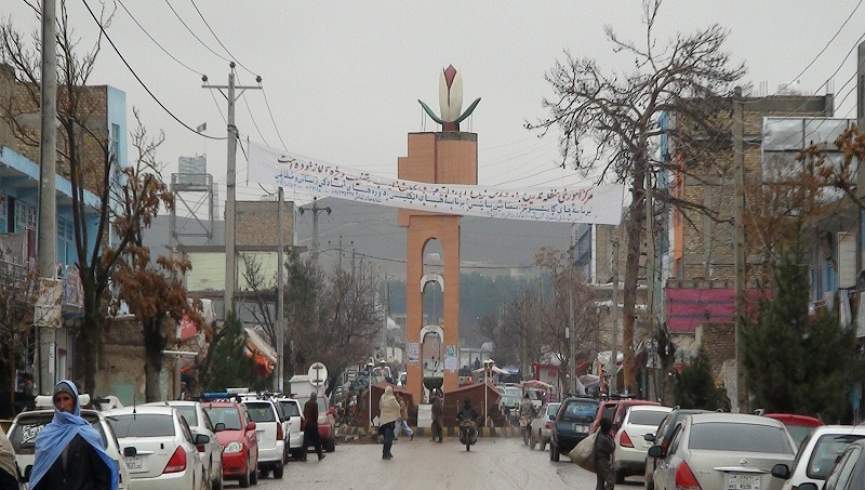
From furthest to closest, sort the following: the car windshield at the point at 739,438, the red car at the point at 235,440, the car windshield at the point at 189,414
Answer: the red car at the point at 235,440
the car windshield at the point at 189,414
the car windshield at the point at 739,438

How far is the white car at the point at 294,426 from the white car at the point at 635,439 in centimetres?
1055

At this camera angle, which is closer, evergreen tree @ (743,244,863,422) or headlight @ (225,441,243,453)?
headlight @ (225,441,243,453)

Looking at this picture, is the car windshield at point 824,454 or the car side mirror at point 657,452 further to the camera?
the car side mirror at point 657,452

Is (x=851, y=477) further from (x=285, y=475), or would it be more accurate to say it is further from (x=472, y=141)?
(x=472, y=141)

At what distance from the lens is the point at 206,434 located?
24781mm

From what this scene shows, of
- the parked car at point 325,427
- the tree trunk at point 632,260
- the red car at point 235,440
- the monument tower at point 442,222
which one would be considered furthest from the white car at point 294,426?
the monument tower at point 442,222

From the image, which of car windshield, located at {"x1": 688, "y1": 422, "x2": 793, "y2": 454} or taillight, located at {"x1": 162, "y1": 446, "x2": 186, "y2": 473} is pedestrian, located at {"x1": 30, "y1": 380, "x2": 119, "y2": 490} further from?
car windshield, located at {"x1": 688, "y1": 422, "x2": 793, "y2": 454}

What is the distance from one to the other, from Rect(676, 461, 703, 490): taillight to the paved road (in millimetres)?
8426

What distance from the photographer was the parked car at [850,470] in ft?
34.2

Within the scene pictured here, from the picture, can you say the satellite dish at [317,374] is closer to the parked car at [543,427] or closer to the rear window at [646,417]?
the parked car at [543,427]

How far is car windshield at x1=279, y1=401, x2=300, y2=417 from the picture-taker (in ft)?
134

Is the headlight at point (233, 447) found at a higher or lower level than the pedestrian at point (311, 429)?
higher

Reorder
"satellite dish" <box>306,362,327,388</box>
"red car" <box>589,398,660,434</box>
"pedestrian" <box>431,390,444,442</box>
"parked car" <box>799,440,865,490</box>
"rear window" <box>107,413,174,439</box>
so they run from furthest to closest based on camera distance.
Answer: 1. "satellite dish" <box>306,362,327,388</box>
2. "pedestrian" <box>431,390,444,442</box>
3. "red car" <box>589,398,660,434</box>
4. "rear window" <box>107,413,174,439</box>
5. "parked car" <box>799,440,865,490</box>

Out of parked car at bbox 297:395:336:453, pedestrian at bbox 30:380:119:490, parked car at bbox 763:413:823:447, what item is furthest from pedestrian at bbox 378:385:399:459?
pedestrian at bbox 30:380:119:490
